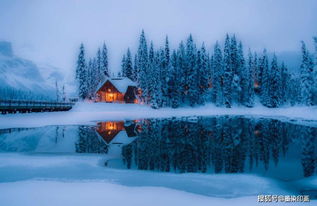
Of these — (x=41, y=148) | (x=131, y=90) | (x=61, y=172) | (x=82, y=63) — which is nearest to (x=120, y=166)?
(x=61, y=172)

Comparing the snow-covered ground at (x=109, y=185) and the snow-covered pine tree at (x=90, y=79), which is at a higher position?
the snow-covered pine tree at (x=90, y=79)

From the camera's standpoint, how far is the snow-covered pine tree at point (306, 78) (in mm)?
58031

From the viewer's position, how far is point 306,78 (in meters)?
58.7

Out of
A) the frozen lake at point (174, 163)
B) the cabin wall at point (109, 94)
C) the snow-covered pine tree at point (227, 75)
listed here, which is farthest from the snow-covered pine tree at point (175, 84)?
the frozen lake at point (174, 163)

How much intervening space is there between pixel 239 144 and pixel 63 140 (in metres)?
13.9

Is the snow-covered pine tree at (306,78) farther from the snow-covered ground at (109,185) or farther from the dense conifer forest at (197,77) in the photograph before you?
the snow-covered ground at (109,185)

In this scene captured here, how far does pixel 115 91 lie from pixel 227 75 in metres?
29.8

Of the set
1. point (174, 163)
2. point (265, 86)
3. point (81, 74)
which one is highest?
point (81, 74)

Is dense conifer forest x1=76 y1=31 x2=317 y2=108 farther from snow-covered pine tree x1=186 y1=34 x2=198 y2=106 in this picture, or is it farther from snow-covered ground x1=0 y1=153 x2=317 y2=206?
snow-covered ground x1=0 y1=153 x2=317 y2=206

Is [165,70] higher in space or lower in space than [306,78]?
higher

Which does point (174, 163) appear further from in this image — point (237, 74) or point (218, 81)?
point (237, 74)

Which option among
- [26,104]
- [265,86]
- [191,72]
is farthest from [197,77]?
[26,104]

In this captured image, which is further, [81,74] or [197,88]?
[81,74]

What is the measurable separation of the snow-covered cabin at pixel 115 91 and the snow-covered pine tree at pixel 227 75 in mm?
24404
